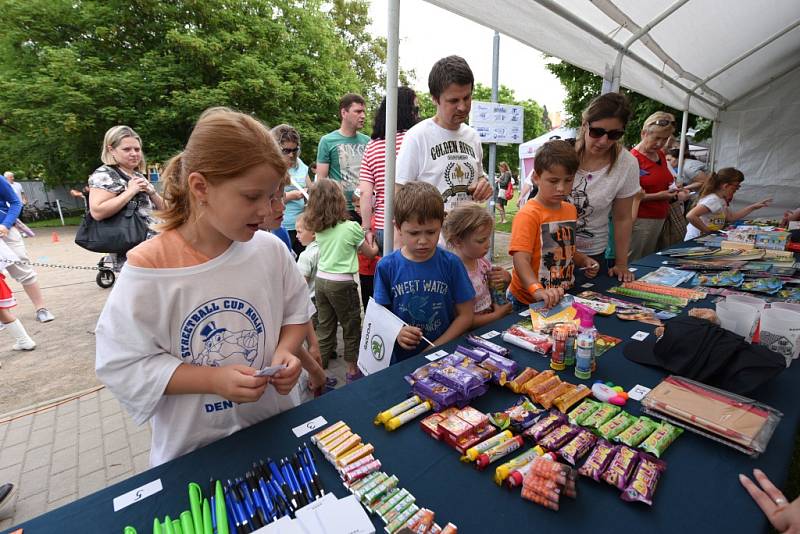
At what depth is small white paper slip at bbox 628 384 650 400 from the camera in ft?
4.43

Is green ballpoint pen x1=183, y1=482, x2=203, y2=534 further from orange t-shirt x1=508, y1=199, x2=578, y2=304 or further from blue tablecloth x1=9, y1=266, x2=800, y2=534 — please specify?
orange t-shirt x1=508, y1=199, x2=578, y2=304

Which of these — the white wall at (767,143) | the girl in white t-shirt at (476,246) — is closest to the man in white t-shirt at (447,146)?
the girl in white t-shirt at (476,246)

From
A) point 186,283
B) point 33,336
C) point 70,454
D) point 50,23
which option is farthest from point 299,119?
point 186,283

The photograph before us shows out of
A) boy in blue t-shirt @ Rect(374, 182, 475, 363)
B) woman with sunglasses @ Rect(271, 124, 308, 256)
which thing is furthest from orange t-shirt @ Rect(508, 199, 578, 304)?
woman with sunglasses @ Rect(271, 124, 308, 256)

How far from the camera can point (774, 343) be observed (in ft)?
5.22

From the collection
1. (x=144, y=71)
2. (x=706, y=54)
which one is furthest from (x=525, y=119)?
(x=706, y=54)

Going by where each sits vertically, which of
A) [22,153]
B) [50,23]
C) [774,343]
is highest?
[50,23]

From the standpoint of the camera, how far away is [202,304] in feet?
3.93

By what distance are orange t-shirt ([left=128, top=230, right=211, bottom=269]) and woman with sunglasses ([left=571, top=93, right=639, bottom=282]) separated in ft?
8.17

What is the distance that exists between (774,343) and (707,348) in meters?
0.43

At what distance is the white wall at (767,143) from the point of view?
24.6 ft

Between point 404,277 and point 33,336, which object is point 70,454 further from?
point 33,336

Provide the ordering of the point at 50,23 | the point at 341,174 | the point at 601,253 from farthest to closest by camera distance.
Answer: the point at 50,23 → the point at 341,174 → the point at 601,253

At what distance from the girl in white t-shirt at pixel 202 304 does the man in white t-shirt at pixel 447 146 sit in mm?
1315
